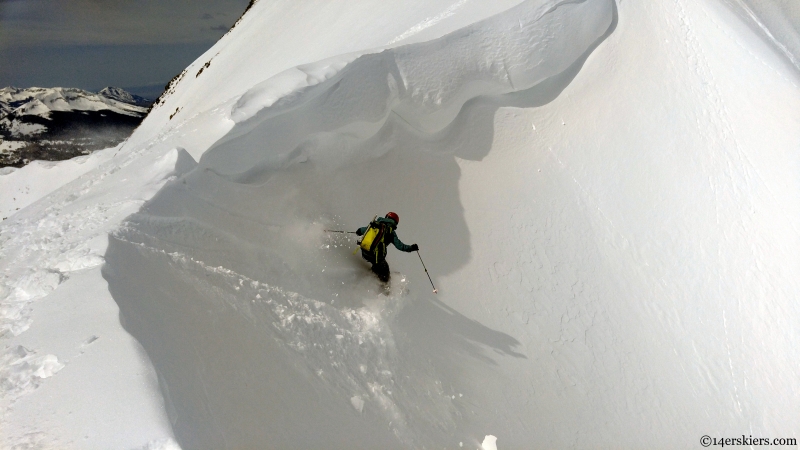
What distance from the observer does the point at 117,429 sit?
3.61m

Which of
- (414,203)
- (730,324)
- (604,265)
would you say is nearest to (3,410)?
(414,203)

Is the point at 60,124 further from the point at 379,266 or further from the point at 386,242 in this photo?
the point at 386,242

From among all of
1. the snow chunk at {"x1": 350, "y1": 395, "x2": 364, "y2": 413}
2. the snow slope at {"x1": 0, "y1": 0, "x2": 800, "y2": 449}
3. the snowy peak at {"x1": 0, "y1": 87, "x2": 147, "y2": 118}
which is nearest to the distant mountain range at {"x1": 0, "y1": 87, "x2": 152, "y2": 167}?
the snowy peak at {"x1": 0, "y1": 87, "x2": 147, "y2": 118}

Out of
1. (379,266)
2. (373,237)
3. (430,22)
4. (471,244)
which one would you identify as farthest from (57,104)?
(373,237)

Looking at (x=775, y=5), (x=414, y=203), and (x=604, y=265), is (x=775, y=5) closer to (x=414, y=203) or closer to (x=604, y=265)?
(x=604, y=265)

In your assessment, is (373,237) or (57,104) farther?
(57,104)

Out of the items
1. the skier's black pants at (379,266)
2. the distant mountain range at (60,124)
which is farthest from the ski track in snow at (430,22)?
the distant mountain range at (60,124)

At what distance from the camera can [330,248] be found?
860 cm

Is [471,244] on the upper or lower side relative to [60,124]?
upper

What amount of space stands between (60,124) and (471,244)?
4519 inches

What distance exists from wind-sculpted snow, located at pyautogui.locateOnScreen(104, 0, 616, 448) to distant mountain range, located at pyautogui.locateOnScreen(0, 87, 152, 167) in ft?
266

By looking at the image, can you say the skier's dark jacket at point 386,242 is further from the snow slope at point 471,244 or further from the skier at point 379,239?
the snow slope at point 471,244

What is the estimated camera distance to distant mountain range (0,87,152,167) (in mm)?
82613

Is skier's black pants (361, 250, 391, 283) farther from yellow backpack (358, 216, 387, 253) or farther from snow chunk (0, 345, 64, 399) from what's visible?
snow chunk (0, 345, 64, 399)
